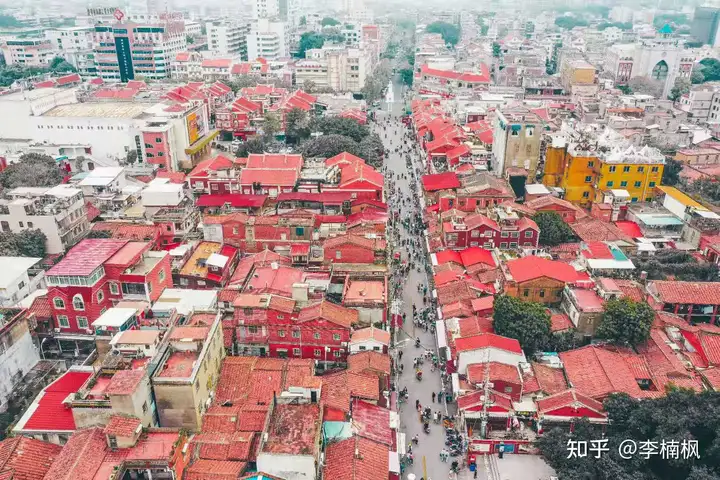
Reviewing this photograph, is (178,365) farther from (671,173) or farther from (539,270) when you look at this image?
(671,173)

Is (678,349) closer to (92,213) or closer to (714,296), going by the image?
(714,296)

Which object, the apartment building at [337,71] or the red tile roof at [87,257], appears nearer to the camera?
the red tile roof at [87,257]

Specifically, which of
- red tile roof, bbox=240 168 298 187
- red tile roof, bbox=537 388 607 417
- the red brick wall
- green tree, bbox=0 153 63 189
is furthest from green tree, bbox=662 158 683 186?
green tree, bbox=0 153 63 189

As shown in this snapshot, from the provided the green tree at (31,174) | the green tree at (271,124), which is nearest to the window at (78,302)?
the green tree at (31,174)

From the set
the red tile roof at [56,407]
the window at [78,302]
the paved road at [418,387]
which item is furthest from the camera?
the window at [78,302]

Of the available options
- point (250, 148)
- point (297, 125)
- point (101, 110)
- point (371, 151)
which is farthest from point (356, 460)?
point (101, 110)

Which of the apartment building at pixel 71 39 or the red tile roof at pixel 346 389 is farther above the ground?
the apartment building at pixel 71 39

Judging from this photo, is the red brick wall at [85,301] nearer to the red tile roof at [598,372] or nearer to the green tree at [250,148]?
the red tile roof at [598,372]
